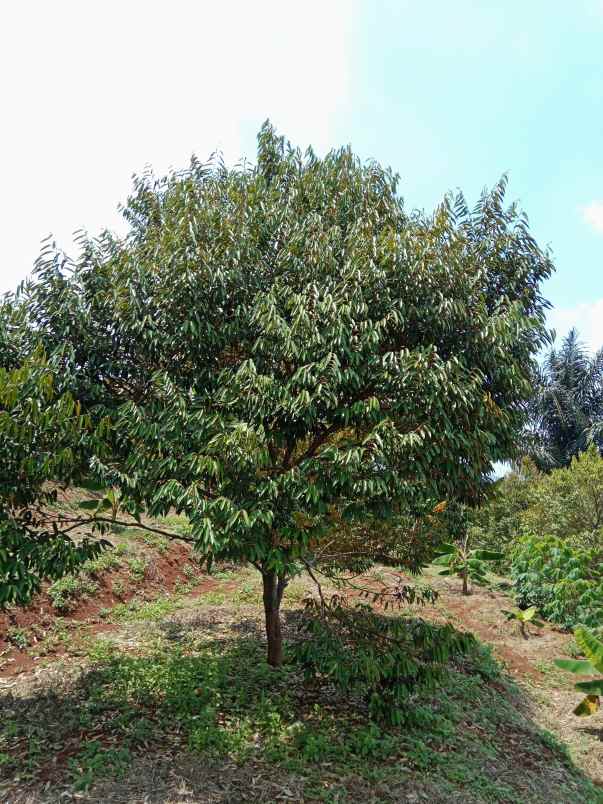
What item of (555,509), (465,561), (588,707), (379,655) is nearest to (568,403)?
(555,509)

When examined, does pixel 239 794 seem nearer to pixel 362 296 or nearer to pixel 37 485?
pixel 37 485

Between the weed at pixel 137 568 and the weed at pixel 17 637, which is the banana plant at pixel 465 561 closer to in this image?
the weed at pixel 137 568

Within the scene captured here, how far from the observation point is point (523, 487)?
24.9 m

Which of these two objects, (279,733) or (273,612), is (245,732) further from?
(273,612)

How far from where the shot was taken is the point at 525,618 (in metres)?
15.0

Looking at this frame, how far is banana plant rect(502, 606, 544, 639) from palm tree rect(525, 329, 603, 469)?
2403 cm

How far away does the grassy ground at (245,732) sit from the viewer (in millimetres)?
6793

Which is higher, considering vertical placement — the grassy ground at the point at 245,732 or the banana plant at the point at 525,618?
the banana plant at the point at 525,618

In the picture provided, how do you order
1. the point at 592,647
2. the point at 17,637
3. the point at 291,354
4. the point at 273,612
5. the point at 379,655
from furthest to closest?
the point at 17,637
the point at 273,612
the point at 592,647
the point at 379,655
the point at 291,354

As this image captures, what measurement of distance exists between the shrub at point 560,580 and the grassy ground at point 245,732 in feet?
12.2

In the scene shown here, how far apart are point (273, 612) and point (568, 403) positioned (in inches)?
1449

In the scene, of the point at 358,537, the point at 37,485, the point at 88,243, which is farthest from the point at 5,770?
the point at 88,243

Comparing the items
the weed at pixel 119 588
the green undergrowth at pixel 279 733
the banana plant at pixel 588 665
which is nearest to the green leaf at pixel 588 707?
the banana plant at pixel 588 665

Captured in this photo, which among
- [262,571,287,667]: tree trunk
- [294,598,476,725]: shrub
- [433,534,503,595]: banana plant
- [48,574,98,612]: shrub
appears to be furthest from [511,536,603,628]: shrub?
[48,574,98,612]: shrub
